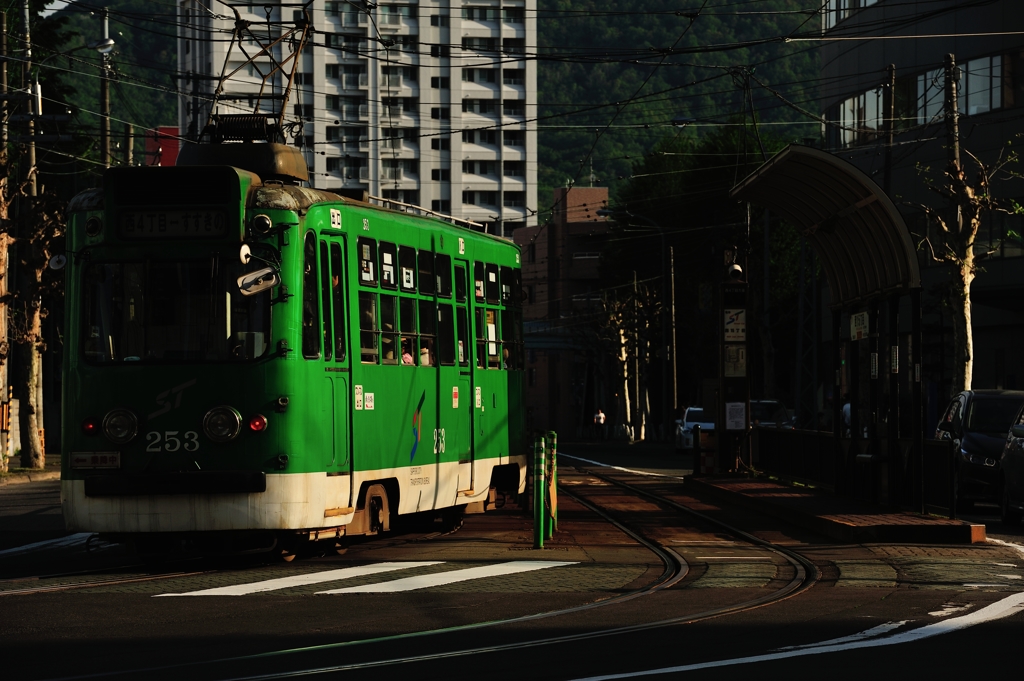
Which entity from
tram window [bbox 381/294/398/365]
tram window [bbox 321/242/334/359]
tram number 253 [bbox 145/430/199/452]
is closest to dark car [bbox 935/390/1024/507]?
tram window [bbox 381/294/398/365]

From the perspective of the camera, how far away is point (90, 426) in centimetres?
1323

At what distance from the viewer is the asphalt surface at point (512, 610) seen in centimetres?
857

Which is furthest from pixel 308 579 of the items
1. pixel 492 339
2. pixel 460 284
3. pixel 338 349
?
pixel 492 339

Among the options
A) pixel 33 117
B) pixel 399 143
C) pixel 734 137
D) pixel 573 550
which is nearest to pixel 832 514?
pixel 573 550

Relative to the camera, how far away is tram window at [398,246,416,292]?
1562 centimetres

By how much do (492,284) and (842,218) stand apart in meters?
4.67

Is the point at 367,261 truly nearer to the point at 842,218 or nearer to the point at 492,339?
the point at 492,339

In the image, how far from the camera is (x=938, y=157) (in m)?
48.9

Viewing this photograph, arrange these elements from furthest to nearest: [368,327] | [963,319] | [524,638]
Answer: [963,319] → [368,327] → [524,638]

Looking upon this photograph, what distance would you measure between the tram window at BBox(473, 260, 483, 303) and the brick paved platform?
4432 millimetres

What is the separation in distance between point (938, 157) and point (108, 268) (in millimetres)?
39417

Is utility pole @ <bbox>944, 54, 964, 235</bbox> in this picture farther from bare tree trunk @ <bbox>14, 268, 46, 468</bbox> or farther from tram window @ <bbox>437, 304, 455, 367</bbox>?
bare tree trunk @ <bbox>14, 268, 46, 468</bbox>

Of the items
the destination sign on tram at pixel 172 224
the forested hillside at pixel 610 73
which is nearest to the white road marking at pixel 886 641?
the destination sign on tram at pixel 172 224

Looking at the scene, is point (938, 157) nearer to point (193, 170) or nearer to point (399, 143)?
point (193, 170)
